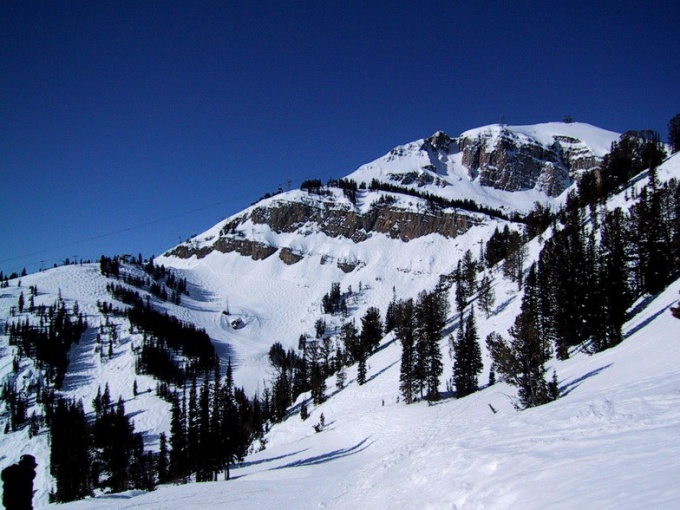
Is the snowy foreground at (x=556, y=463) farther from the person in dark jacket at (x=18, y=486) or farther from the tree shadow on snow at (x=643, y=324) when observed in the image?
the person in dark jacket at (x=18, y=486)

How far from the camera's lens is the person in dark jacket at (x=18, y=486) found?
3.75 metres

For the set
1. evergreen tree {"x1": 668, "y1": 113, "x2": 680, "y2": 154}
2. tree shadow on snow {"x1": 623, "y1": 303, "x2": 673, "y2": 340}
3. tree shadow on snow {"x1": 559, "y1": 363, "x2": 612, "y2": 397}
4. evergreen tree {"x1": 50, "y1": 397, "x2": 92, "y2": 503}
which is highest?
evergreen tree {"x1": 668, "y1": 113, "x2": 680, "y2": 154}

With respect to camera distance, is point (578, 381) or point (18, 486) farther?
point (578, 381)

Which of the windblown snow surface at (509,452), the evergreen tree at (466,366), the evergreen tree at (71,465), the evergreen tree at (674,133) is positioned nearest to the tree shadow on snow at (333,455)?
the windblown snow surface at (509,452)

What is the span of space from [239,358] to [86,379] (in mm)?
50904

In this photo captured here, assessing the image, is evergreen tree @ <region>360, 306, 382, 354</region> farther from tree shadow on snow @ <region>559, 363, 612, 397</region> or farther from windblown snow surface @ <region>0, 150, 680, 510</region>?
tree shadow on snow @ <region>559, 363, 612, 397</region>

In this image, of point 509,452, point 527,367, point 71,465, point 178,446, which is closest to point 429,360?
point 527,367

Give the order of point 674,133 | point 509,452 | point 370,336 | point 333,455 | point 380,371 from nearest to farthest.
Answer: point 509,452
point 333,455
point 380,371
point 370,336
point 674,133

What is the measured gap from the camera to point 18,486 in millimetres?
3865

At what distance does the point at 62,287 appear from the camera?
18475 cm

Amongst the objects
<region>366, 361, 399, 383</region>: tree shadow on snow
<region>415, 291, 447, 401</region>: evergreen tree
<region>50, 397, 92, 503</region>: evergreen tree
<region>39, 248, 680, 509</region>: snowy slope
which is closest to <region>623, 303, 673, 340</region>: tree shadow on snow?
<region>39, 248, 680, 509</region>: snowy slope

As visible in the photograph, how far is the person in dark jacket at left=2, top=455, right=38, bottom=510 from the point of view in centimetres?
375

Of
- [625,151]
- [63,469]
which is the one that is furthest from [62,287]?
[625,151]

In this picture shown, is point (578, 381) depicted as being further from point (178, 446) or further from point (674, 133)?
point (674, 133)
